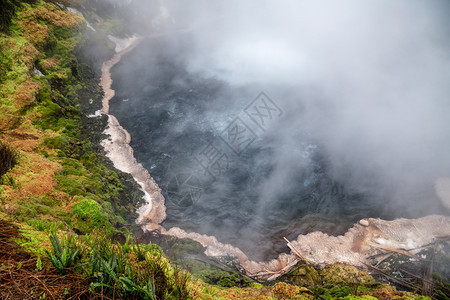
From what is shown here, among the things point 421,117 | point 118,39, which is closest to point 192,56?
point 118,39

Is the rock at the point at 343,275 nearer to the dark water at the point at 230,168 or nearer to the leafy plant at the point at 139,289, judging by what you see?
the dark water at the point at 230,168

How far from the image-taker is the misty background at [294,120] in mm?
14336

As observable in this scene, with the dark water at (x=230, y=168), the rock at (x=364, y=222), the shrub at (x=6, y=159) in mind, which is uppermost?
the rock at (x=364, y=222)

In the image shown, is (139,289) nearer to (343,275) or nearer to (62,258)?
(62,258)

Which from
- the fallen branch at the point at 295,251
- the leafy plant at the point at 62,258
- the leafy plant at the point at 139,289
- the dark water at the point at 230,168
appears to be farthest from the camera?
the dark water at the point at 230,168

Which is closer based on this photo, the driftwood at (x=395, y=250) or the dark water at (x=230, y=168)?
the driftwood at (x=395, y=250)

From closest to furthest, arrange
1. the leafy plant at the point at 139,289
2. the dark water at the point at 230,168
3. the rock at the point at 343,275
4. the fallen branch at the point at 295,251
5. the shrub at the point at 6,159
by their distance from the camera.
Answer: the leafy plant at the point at 139,289 → the shrub at the point at 6,159 → the rock at the point at 343,275 → the fallen branch at the point at 295,251 → the dark water at the point at 230,168

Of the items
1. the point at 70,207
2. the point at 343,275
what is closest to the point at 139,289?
the point at 70,207

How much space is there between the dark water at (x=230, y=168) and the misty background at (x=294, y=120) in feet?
0.25

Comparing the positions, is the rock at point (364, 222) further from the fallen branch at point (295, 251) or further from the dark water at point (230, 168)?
the fallen branch at point (295, 251)

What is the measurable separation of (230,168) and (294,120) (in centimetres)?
721

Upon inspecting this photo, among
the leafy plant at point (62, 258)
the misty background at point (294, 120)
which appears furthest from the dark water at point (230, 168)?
the leafy plant at point (62, 258)

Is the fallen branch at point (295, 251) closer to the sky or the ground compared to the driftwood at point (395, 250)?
closer to the ground

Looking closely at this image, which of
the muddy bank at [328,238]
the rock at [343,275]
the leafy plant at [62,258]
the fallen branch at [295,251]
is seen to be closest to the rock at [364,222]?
the muddy bank at [328,238]
